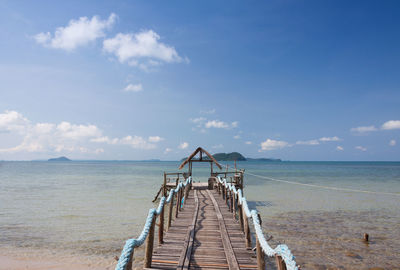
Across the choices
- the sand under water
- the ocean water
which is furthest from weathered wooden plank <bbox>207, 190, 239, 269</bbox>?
the ocean water

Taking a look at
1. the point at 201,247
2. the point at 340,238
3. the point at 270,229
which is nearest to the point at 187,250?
the point at 201,247

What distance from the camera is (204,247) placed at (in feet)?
21.0

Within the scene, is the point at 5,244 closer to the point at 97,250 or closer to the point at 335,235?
the point at 97,250

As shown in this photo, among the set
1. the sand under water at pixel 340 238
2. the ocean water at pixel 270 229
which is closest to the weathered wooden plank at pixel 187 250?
the ocean water at pixel 270 229

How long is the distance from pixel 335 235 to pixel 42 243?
14.9 meters

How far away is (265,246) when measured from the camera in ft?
13.7

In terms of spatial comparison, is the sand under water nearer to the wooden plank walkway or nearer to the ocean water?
the ocean water

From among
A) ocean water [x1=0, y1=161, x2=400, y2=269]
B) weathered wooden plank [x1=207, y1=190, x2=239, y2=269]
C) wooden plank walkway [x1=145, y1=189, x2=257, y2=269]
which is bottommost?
ocean water [x1=0, y1=161, x2=400, y2=269]

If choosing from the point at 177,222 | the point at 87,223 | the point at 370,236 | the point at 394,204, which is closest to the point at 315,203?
the point at 394,204

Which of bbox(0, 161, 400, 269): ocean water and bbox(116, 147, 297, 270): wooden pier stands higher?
bbox(116, 147, 297, 270): wooden pier

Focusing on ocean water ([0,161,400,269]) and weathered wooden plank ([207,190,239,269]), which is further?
ocean water ([0,161,400,269])

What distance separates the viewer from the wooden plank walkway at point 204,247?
A: 5.36 meters

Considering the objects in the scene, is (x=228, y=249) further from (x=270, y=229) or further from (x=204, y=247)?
(x=270, y=229)

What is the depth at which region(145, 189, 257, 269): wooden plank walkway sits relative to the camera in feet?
17.6
